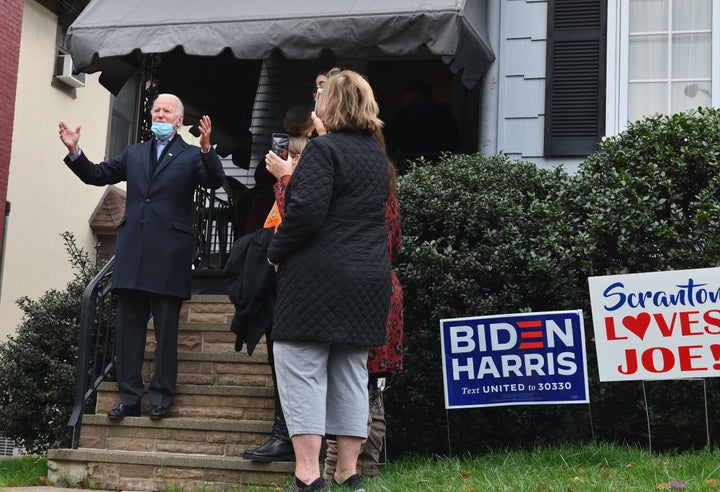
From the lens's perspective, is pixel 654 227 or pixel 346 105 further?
pixel 654 227

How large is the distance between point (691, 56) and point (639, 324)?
126 inches

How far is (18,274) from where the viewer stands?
13641mm

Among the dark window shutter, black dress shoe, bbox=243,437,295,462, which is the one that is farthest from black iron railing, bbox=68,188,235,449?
the dark window shutter

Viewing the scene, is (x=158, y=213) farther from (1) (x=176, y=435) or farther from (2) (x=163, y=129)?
(1) (x=176, y=435)

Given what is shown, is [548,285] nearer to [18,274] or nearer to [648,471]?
[648,471]

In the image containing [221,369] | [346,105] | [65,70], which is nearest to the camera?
[346,105]

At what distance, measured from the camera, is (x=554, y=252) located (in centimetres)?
606

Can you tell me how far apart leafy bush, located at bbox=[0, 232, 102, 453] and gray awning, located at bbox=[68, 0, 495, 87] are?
81.4 inches

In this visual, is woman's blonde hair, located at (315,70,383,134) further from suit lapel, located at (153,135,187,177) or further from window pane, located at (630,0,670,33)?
window pane, located at (630,0,670,33)

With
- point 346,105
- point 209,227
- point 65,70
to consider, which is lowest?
point 209,227

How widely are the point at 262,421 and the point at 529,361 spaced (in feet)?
5.60

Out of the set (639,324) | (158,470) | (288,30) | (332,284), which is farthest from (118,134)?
(332,284)

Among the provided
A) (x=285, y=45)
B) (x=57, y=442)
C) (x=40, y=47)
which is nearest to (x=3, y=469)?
(x=57, y=442)

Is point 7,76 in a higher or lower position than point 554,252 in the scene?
higher
